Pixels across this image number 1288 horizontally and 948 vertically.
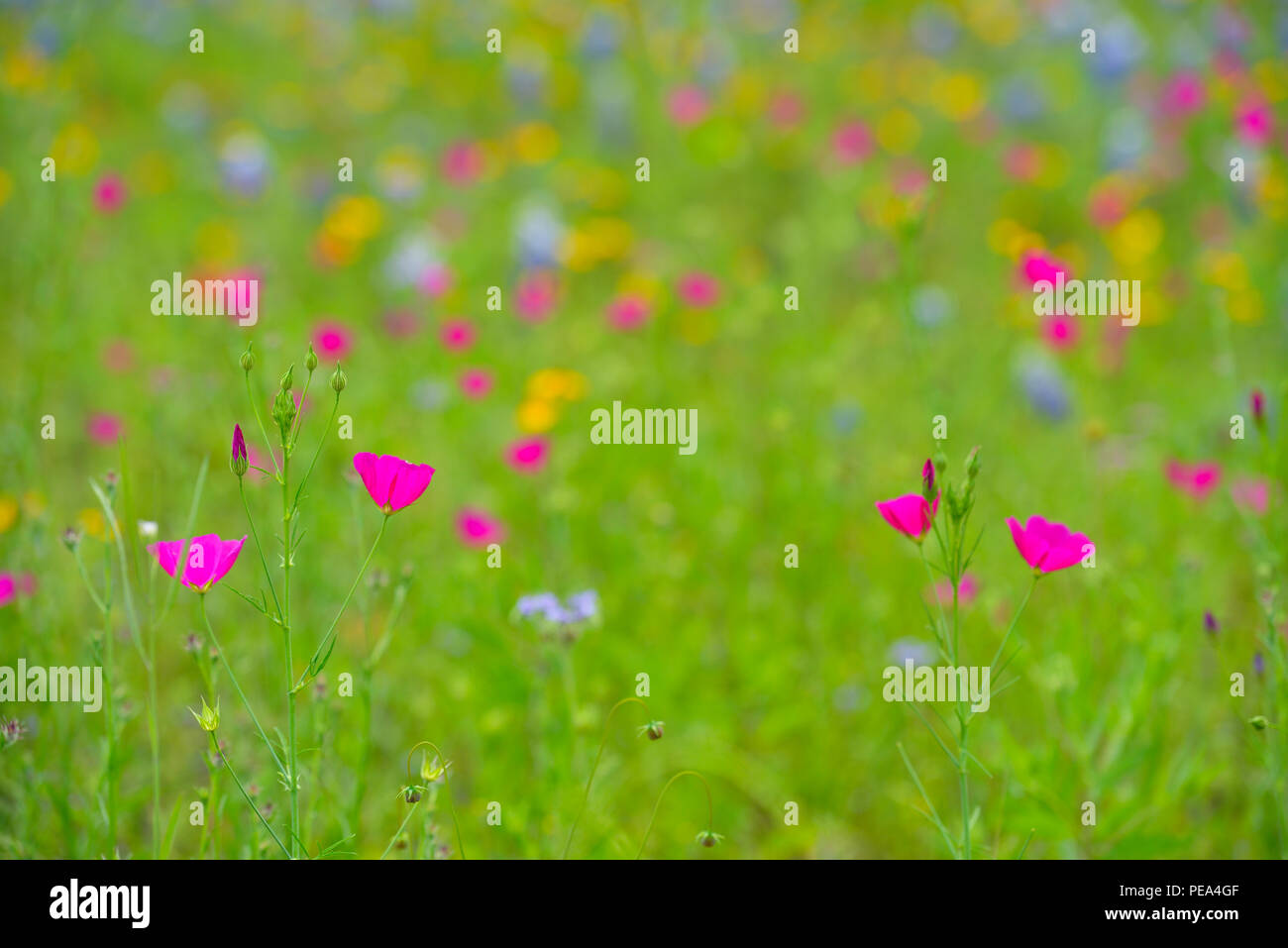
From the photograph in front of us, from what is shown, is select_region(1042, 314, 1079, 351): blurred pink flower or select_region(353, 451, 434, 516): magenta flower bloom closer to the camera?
select_region(353, 451, 434, 516): magenta flower bloom

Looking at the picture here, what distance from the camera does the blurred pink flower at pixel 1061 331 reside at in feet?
6.94

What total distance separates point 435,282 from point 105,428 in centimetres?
90

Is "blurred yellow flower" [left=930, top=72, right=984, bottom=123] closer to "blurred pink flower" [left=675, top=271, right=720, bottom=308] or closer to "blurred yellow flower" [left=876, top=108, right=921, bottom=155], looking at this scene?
"blurred yellow flower" [left=876, top=108, right=921, bottom=155]

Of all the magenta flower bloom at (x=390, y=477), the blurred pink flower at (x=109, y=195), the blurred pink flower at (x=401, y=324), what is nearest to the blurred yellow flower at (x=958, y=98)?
the blurred pink flower at (x=401, y=324)

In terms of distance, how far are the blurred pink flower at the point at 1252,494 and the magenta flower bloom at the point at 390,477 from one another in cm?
160

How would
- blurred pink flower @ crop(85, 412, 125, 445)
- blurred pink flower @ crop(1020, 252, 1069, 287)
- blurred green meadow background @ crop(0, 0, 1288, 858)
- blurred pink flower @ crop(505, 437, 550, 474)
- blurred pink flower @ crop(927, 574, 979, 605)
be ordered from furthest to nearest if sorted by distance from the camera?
blurred pink flower @ crop(85, 412, 125, 445) < blurred pink flower @ crop(505, 437, 550, 474) < blurred pink flower @ crop(927, 574, 979, 605) < blurred pink flower @ crop(1020, 252, 1069, 287) < blurred green meadow background @ crop(0, 0, 1288, 858)

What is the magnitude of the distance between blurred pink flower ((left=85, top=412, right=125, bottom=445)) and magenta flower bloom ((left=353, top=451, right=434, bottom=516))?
174 centimetres

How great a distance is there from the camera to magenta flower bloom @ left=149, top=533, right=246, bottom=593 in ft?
3.37

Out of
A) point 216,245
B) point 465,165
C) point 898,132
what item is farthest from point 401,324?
point 898,132

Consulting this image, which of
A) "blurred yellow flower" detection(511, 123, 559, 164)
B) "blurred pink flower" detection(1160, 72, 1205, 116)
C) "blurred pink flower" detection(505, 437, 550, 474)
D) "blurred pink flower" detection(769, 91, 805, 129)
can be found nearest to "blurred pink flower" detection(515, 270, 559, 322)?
"blurred pink flower" detection(505, 437, 550, 474)

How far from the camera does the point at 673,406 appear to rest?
2861mm

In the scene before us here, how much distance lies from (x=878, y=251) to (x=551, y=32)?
2.83 meters

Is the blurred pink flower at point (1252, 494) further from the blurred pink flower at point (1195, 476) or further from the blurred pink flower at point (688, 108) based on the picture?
the blurred pink flower at point (688, 108)
